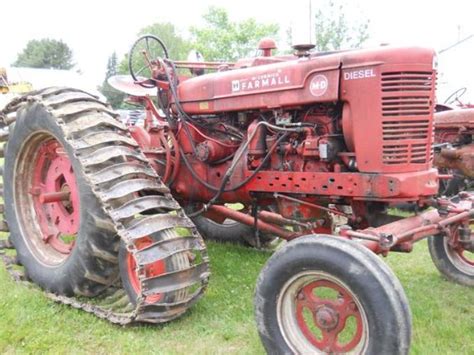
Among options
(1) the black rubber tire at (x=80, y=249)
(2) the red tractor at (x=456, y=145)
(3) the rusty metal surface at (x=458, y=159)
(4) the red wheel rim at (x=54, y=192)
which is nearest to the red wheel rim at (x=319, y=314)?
(1) the black rubber tire at (x=80, y=249)

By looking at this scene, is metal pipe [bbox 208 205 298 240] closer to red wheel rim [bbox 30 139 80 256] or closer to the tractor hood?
the tractor hood

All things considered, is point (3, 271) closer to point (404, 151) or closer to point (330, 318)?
point (330, 318)

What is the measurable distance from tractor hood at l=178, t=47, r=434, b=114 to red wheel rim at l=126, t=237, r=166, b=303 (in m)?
1.17

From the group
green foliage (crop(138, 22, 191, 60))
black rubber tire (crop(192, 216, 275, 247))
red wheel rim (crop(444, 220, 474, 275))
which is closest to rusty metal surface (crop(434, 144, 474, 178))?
red wheel rim (crop(444, 220, 474, 275))

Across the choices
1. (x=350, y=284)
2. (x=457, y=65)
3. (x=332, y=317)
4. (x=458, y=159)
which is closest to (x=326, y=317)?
(x=332, y=317)

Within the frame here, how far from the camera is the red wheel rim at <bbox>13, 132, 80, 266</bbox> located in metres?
4.20

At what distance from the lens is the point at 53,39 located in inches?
2936

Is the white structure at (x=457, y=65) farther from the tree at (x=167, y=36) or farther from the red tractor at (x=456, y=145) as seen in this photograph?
the tree at (x=167, y=36)

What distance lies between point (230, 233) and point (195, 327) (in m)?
2.20

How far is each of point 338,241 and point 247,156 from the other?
1219 mm

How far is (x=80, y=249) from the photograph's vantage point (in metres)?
3.60

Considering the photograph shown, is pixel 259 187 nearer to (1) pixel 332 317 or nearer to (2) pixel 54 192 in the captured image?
(1) pixel 332 317

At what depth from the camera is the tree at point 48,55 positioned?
7231 cm

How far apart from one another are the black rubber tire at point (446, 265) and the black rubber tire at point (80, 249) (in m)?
2.57
